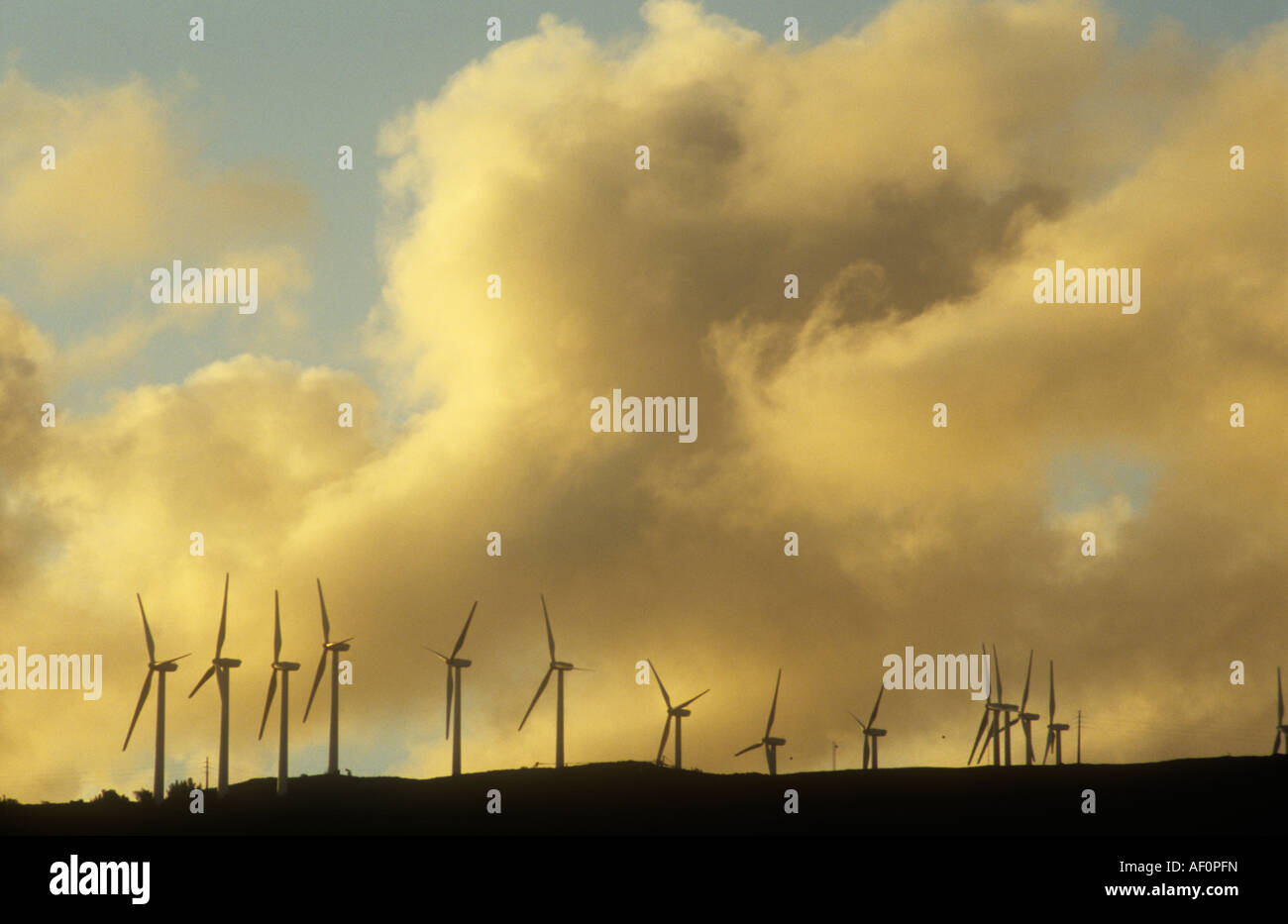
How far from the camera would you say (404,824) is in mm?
162125

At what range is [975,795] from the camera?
163750 mm

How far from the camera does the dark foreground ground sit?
154 metres

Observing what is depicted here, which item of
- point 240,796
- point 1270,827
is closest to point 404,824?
point 240,796

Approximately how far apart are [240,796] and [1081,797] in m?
83.7

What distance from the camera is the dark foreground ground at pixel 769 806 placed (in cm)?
15450

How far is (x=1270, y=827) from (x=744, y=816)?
46316 millimetres

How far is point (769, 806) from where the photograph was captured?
165500 millimetres
